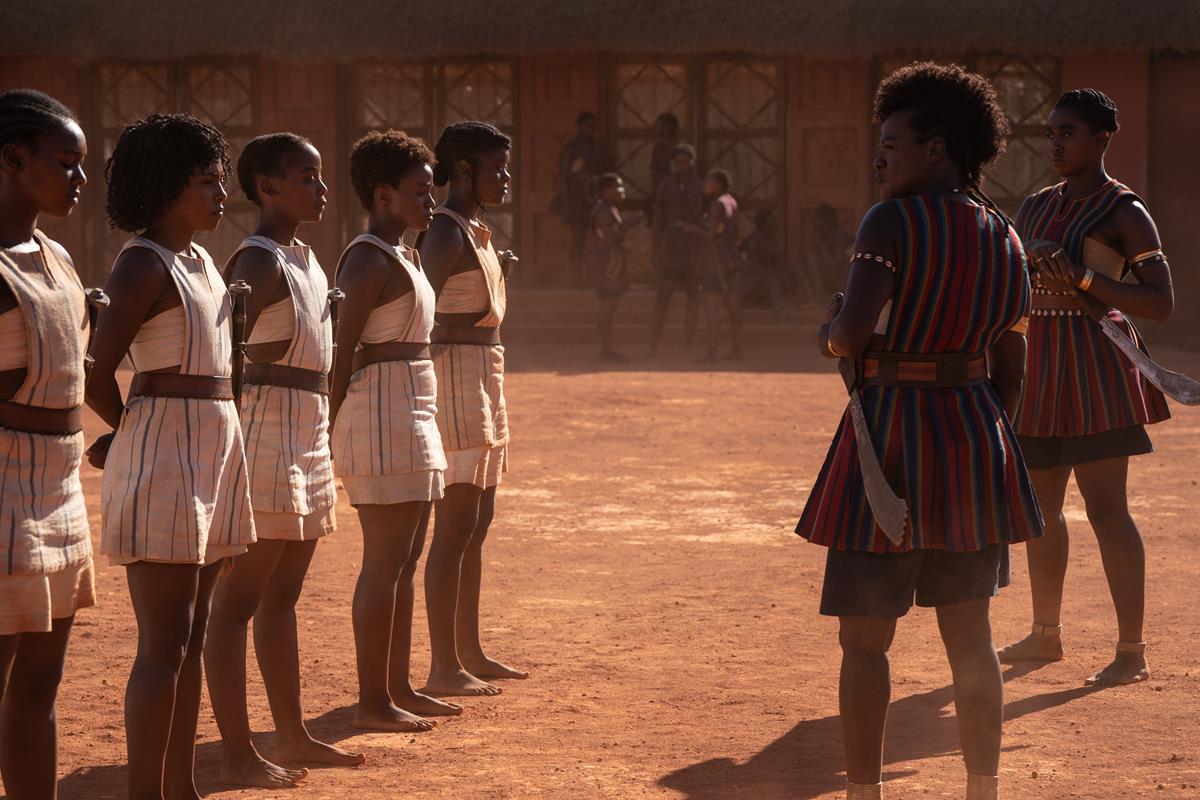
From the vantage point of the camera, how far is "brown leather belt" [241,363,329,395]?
14.1 feet

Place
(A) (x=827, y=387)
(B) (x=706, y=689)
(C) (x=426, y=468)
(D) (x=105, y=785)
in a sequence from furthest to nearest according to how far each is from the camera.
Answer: (A) (x=827, y=387) → (B) (x=706, y=689) → (C) (x=426, y=468) → (D) (x=105, y=785)

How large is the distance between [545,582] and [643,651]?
1.26 m

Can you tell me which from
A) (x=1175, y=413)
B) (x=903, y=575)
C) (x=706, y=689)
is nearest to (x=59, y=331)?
(x=903, y=575)

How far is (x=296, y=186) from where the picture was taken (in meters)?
4.38

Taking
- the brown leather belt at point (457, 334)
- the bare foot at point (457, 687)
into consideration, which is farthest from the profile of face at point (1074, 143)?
the bare foot at point (457, 687)

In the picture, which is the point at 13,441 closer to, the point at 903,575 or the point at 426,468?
the point at 426,468

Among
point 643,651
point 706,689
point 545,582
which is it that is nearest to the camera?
point 706,689

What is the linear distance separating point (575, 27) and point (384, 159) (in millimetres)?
13646

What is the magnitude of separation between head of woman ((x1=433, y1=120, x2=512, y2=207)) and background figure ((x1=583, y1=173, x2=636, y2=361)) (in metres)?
10.1

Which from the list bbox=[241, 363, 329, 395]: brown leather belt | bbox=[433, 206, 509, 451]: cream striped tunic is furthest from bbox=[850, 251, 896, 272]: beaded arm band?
bbox=[433, 206, 509, 451]: cream striped tunic

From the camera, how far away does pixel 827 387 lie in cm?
1355

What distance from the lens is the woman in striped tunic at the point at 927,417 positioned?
363cm

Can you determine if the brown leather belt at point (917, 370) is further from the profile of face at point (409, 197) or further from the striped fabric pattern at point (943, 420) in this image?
the profile of face at point (409, 197)

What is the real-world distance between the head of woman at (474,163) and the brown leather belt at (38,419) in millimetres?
2176
